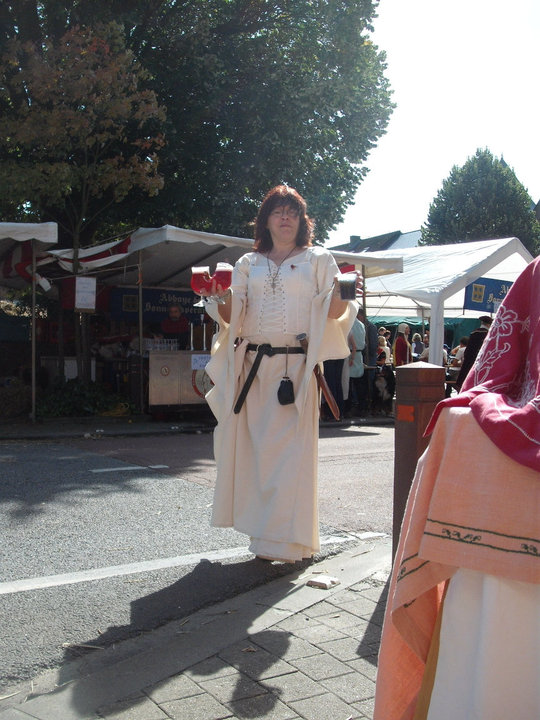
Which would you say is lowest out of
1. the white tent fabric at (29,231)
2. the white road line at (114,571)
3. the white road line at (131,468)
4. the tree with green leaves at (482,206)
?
the white road line at (114,571)

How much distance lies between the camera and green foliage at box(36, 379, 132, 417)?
12.1m

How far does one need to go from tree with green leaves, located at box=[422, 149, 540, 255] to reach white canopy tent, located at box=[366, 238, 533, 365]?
29.4 m

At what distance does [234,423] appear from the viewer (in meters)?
4.36

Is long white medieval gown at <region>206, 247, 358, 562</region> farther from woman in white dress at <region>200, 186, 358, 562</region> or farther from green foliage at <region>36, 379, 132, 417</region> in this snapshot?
green foliage at <region>36, 379, 132, 417</region>

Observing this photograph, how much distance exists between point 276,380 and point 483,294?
11.2 meters

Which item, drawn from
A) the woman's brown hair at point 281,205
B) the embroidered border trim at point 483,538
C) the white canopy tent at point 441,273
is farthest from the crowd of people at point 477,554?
the white canopy tent at point 441,273

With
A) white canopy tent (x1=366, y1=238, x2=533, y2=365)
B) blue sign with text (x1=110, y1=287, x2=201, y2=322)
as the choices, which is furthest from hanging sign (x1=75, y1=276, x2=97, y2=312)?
white canopy tent (x1=366, y1=238, x2=533, y2=365)

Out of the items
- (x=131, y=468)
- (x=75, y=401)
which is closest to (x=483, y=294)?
(x=75, y=401)

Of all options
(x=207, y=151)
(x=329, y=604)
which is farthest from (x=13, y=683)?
(x=207, y=151)

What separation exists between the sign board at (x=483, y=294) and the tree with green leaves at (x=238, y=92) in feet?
16.5

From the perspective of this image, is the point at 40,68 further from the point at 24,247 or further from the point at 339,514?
the point at 339,514

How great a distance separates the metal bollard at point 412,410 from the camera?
3.53m

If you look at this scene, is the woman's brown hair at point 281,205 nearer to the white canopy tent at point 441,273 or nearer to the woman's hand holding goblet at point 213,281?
the woman's hand holding goblet at point 213,281

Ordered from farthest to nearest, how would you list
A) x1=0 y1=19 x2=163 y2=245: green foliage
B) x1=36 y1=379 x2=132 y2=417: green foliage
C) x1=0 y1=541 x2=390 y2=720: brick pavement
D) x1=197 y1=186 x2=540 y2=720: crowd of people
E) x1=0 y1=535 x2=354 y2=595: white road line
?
x1=0 y1=19 x2=163 y2=245: green foliage
x1=36 y1=379 x2=132 y2=417: green foliage
x1=0 y1=535 x2=354 y2=595: white road line
x1=0 y1=541 x2=390 y2=720: brick pavement
x1=197 y1=186 x2=540 y2=720: crowd of people
